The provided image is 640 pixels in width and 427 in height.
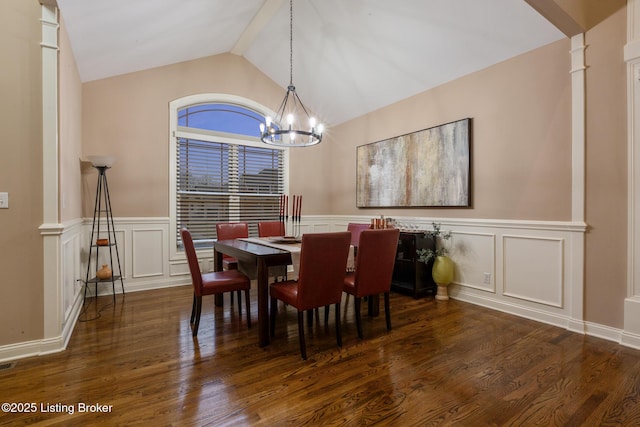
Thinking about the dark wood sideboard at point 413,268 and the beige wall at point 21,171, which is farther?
the dark wood sideboard at point 413,268

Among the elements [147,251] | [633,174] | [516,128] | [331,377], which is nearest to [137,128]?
[147,251]

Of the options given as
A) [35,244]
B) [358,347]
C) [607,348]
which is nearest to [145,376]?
[35,244]

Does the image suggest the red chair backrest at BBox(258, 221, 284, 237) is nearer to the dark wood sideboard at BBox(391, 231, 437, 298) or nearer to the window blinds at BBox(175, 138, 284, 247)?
the window blinds at BBox(175, 138, 284, 247)

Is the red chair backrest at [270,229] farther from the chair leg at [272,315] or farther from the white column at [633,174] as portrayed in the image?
the white column at [633,174]

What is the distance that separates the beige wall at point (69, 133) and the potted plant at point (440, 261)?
3.61 meters

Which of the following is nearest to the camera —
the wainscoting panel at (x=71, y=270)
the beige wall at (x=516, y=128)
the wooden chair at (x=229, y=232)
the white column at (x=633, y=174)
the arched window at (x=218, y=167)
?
the white column at (x=633, y=174)

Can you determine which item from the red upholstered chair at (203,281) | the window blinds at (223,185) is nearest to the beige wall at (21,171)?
the red upholstered chair at (203,281)

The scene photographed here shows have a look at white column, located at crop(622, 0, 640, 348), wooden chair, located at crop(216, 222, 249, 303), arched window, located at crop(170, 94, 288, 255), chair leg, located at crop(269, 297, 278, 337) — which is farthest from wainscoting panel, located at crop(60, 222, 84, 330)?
white column, located at crop(622, 0, 640, 348)

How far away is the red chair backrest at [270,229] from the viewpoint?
4.24 meters

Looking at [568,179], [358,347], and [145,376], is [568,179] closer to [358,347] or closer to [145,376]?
[358,347]

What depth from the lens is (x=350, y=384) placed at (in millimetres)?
1927

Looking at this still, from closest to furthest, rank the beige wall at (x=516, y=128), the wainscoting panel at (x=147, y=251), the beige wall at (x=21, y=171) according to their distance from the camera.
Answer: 1. the beige wall at (x=21, y=171)
2. the beige wall at (x=516, y=128)
3. the wainscoting panel at (x=147, y=251)

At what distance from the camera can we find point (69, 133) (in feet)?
9.68

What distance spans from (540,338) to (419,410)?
5.35ft
